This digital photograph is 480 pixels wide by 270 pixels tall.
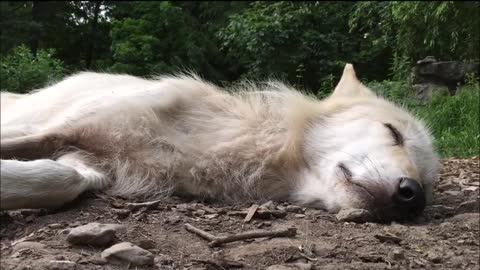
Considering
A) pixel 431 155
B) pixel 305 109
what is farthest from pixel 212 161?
pixel 431 155

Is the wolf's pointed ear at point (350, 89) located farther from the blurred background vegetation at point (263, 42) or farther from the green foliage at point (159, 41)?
the green foliage at point (159, 41)

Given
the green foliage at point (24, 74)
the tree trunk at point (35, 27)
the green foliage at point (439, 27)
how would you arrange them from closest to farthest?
the green foliage at point (24, 74) < the green foliage at point (439, 27) < the tree trunk at point (35, 27)

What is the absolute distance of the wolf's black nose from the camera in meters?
2.94

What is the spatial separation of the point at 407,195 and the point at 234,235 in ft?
3.23

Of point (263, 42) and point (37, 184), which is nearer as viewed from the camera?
point (37, 184)

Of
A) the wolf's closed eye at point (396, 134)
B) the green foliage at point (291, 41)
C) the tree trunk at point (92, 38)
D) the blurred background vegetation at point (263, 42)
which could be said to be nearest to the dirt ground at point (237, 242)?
the wolf's closed eye at point (396, 134)

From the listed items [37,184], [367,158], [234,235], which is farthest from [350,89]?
[37,184]

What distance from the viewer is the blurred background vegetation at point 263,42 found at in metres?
9.29

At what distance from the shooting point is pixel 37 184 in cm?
262

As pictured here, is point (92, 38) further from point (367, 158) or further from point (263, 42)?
point (367, 158)

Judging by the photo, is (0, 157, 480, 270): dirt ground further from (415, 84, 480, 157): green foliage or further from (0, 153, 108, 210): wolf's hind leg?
(415, 84, 480, 157): green foliage

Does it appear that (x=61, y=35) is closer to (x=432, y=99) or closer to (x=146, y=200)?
(x=432, y=99)

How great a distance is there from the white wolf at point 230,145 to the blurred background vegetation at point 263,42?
11.0 ft

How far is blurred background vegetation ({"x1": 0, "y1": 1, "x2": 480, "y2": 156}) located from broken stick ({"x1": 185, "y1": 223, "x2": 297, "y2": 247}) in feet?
14.7
